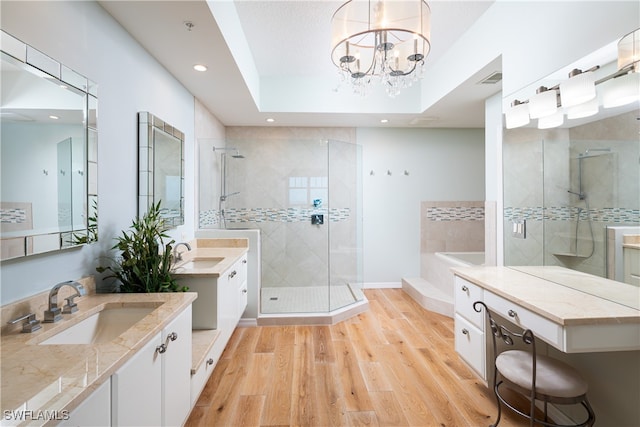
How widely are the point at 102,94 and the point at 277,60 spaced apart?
2.10 metres

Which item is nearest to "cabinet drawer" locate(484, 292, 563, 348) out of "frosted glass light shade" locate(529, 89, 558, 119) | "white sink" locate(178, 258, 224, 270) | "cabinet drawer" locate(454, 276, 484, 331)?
"cabinet drawer" locate(454, 276, 484, 331)

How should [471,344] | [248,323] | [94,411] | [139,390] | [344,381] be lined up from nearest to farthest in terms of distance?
1. [94,411]
2. [139,390]
3. [471,344]
4. [344,381]
5. [248,323]

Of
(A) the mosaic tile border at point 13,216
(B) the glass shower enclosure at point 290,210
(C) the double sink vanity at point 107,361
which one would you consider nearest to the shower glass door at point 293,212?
(B) the glass shower enclosure at point 290,210

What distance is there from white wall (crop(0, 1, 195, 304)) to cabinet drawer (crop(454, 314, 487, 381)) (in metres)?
2.40

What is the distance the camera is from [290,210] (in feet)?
13.1

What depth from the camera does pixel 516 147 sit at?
2404 millimetres

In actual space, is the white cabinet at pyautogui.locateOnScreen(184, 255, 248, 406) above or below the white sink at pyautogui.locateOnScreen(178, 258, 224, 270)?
below

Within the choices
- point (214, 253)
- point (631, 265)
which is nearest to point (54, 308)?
point (214, 253)

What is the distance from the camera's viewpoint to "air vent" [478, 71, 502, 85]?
2816mm

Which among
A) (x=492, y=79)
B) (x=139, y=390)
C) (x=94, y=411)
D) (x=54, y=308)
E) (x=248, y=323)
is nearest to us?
(x=94, y=411)

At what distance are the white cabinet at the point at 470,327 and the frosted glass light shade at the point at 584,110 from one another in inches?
46.8

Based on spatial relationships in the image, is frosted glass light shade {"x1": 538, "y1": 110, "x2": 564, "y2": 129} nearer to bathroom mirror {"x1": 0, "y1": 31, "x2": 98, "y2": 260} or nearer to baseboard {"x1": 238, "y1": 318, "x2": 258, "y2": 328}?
bathroom mirror {"x1": 0, "y1": 31, "x2": 98, "y2": 260}

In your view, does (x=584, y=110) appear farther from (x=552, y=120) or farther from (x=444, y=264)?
(x=444, y=264)

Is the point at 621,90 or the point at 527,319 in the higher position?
the point at 621,90
